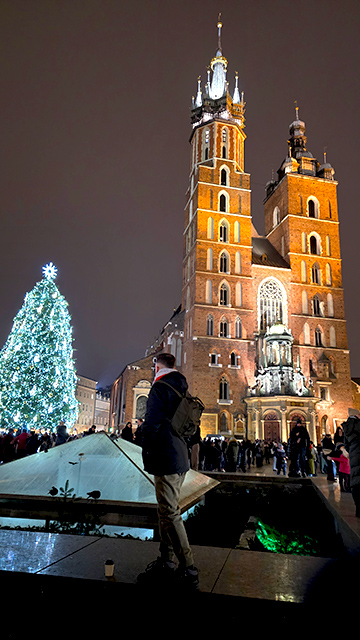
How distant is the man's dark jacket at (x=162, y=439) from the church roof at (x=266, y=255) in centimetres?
3525

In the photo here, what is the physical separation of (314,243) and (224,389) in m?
17.1

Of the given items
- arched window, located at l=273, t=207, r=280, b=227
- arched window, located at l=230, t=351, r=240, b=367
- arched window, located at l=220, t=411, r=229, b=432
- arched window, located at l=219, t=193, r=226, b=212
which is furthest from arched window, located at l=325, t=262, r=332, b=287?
arched window, located at l=220, t=411, r=229, b=432

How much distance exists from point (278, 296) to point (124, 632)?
36.1 meters

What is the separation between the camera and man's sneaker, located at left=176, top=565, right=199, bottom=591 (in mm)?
2942

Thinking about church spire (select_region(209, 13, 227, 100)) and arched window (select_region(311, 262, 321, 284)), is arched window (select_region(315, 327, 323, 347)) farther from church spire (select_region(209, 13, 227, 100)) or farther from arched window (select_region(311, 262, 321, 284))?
church spire (select_region(209, 13, 227, 100))

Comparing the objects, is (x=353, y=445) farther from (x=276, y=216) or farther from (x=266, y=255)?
(x=276, y=216)

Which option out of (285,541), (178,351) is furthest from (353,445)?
(178,351)

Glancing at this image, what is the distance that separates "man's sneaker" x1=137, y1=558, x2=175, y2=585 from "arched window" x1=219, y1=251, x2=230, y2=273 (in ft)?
110

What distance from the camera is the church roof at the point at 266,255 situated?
1494 inches

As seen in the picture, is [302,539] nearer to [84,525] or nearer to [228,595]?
[84,525]

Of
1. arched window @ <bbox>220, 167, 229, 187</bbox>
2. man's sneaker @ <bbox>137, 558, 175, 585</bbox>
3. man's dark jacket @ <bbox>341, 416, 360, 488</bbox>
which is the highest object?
arched window @ <bbox>220, 167, 229, 187</bbox>

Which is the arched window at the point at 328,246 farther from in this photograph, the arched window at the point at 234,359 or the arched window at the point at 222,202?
the arched window at the point at 234,359

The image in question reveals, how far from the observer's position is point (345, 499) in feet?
23.0

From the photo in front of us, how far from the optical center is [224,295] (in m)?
35.6
